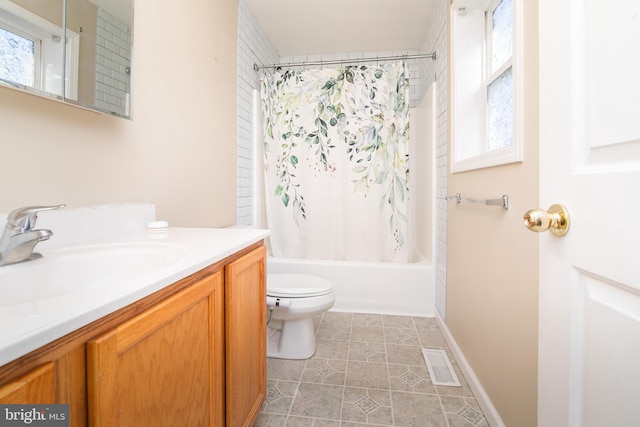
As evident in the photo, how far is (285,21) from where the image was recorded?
2498mm

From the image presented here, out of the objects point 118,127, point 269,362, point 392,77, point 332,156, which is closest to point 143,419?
point 118,127

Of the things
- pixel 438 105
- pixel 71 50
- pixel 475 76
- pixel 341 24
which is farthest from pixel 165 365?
pixel 341 24

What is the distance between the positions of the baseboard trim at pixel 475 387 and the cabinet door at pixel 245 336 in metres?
0.96

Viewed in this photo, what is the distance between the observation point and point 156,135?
4.33 feet

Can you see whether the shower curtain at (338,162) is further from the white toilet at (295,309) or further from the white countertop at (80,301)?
the white countertop at (80,301)

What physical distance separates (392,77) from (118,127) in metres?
1.89

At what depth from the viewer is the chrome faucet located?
0.65 m

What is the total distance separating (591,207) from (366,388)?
1.32 meters

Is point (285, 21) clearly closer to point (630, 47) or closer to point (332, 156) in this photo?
point (332, 156)

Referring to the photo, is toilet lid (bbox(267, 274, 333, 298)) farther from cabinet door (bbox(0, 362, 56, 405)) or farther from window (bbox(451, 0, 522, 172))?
cabinet door (bbox(0, 362, 56, 405))

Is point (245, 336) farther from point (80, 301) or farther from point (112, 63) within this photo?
point (112, 63)

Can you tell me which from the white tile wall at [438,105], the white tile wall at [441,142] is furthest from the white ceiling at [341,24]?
the white tile wall at [441,142]

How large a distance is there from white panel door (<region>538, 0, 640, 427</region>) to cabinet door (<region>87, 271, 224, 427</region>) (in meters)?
0.81

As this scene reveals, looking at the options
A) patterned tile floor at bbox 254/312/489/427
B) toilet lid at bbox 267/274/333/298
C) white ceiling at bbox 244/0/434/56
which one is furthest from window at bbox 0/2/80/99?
white ceiling at bbox 244/0/434/56
